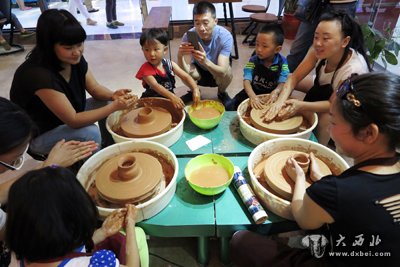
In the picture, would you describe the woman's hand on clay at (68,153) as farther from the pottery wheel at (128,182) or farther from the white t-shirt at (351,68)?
the white t-shirt at (351,68)

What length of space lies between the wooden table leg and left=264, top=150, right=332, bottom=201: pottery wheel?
0.45m

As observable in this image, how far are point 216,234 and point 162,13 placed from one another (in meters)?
3.25

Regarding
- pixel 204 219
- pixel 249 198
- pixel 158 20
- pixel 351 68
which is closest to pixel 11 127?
pixel 204 219

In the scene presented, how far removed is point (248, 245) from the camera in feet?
3.94

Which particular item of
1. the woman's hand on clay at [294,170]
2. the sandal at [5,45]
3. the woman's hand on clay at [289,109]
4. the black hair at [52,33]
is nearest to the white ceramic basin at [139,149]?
the woman's hand on clay at [294,170]

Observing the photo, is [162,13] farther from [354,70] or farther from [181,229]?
[181,229]

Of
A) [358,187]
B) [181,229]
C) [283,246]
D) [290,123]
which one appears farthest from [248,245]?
[290,123]

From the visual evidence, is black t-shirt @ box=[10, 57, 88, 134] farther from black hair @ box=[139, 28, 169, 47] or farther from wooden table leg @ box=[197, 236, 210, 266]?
wooden table leg @ box=[197, 236, 210, 266]

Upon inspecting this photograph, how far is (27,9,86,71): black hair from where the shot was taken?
1478 millimetres

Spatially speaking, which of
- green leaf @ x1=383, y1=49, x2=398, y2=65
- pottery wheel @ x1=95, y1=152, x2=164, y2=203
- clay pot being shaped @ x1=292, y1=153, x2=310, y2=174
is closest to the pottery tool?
clay pot being shaped @ x1=292, y1=153, x2=310, y2=174

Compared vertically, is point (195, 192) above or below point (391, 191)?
below

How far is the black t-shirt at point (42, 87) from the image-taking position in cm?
154

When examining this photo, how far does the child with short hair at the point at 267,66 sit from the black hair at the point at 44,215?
139 centimetres

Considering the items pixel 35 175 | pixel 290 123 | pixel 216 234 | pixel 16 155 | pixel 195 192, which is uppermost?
pixel 35 175
